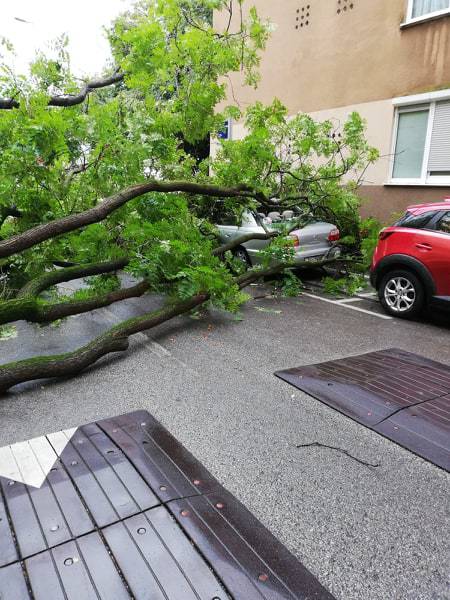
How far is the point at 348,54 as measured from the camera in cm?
1127

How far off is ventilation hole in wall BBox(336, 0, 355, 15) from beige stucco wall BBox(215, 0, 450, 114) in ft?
0.08

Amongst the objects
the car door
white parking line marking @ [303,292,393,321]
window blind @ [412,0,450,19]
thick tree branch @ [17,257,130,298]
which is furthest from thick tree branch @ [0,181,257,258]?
window blind @ [412,0,450,19]

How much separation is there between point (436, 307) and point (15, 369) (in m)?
5.38

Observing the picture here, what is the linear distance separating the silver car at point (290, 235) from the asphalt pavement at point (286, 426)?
2.33 metres

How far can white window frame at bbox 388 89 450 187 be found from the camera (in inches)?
377

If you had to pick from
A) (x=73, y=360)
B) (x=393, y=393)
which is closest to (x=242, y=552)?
(x=393, y=393)

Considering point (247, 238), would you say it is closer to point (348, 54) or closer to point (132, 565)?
point (348, 54)

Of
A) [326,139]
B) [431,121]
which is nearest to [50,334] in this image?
[326,139]

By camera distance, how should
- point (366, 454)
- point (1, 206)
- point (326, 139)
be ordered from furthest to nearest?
point (326, 139), point (1, 206), point (366, 454)

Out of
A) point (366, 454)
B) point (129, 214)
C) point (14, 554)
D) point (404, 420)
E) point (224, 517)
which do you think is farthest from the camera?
point (129, 214)

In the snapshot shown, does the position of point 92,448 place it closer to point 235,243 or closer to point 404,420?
point 404,420

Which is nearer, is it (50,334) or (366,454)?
(366,454)

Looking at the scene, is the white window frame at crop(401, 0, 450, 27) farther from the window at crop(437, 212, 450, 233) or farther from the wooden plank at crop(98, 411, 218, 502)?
the wooden plank at crop(98, 411, 218, 502)

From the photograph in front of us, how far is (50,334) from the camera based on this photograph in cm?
620
